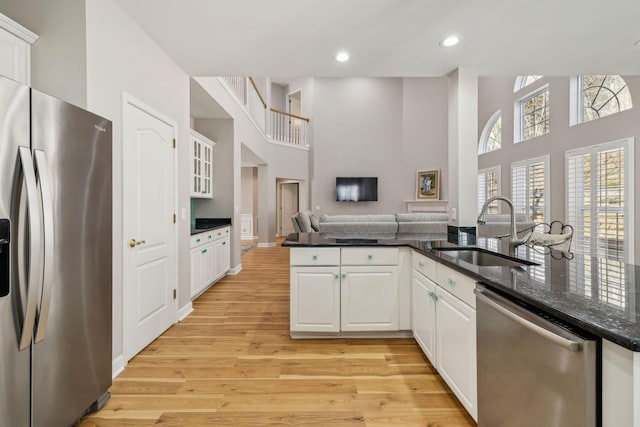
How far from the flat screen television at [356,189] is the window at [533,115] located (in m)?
3.79

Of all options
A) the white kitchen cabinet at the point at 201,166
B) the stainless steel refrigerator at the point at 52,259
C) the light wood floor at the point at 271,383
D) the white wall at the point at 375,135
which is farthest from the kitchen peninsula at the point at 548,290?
the white wall at the point at 375,135

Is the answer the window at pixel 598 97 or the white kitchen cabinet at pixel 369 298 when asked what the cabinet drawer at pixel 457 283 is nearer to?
the white kitchen cabinet at pixel 369 298

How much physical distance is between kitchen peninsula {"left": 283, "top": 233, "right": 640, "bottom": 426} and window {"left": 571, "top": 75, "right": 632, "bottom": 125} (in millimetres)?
4444

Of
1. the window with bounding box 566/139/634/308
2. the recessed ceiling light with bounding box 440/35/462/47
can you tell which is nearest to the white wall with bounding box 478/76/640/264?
the window with bounding box 566/139/634/308

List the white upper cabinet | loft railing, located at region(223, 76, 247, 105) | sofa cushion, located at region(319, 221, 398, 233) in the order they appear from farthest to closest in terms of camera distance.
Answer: loft railing, located at region(223, 76, 247, 105)
sofa cushion, located at region(319, 221, 398, 233)
the white upper cabinet

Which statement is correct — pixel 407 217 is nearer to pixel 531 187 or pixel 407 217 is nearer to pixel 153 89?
pixel 153 89

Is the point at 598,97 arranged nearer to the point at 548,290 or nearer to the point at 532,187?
the point at 532,187

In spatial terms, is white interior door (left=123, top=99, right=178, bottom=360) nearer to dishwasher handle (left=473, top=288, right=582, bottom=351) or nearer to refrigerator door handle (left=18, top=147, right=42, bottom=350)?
refrigerator door handle (left=18, top=147, right=42, bottom=350)

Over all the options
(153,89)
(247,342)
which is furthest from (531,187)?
(153,89)

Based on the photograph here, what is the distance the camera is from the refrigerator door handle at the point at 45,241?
1341mm

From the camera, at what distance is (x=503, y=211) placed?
752cm

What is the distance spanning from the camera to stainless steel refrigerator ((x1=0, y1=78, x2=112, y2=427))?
1.25m

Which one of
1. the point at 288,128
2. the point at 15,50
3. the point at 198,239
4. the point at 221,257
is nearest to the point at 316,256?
the point at 198,239

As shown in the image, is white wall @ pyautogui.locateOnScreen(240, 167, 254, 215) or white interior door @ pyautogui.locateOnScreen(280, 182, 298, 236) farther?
white interior door @ pyautogui.locateOnScreen(280, 182, 298, 236)
